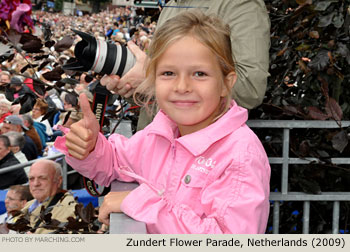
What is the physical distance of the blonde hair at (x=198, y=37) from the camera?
1.35 m

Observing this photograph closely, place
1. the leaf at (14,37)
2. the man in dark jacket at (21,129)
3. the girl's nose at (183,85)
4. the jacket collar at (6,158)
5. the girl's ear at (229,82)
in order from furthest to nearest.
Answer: the man in dark jacket at (21,129) < the jacket collar at (6,158) < the leaf at (14,37) < the girl's ear at (229,82) < the girl's nose at (183,85)

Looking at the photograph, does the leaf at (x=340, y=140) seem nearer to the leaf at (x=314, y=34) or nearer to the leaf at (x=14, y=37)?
the leaf at (x=314, y=34)

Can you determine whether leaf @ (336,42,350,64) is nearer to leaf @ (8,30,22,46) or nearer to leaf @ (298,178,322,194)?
leaf @ (298,178,322,194)

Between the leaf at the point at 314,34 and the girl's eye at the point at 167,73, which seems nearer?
the girl's eye at the point at 167,73

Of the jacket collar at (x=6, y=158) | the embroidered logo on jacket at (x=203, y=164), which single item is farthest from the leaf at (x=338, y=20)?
the jacket collar at (x=6, y=158)

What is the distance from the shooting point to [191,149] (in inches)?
52.7

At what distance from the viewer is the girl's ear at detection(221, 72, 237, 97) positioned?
56.2 inches

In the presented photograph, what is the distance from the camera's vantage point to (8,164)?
5133mm

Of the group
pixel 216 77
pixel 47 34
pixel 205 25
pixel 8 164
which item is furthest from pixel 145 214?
pixel 8 164

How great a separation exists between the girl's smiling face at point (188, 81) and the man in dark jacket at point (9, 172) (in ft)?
13.1

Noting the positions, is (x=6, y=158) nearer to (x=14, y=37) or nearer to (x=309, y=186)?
(x=14, y=37)

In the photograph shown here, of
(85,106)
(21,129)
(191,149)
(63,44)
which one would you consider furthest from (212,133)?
(21,129)

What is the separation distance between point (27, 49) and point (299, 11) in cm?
114

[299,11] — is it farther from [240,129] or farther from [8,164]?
[8,164]
